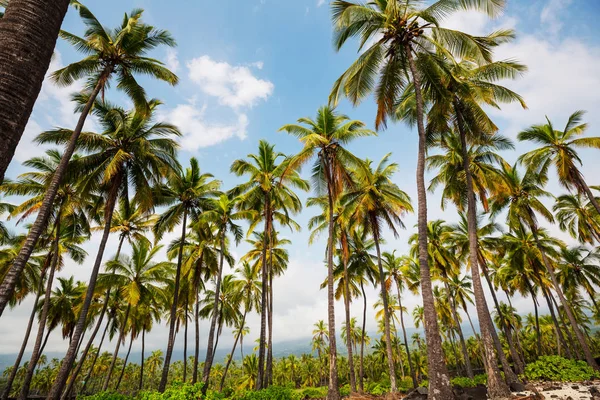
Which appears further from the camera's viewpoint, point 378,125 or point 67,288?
point 67,288

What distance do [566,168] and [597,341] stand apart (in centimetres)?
6827

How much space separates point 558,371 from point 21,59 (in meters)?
23.9

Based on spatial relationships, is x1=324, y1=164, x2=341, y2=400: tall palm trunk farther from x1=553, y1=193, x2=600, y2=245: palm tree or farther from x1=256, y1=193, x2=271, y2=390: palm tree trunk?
x1=553, y1=193, x2=600, y2=245: palm tree

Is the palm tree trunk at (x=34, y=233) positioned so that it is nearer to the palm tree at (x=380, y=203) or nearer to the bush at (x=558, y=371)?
the palm tree at (x=380, y=203)

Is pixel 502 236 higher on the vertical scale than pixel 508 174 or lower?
lower

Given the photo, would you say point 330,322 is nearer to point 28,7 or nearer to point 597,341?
point 28,7

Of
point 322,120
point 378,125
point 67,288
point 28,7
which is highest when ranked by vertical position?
point 322,120

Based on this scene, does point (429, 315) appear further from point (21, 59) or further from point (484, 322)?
point (21, 59)

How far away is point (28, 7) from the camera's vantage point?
252cm

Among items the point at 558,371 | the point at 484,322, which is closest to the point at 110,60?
the point at 484,322

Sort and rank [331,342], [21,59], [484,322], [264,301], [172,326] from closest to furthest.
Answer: [21,59]
[484,322]
[331,342]
[172,326]
[264,301]

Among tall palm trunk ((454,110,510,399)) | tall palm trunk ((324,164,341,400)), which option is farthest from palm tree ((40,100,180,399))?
tall palm trunk ((454,110,510,399))

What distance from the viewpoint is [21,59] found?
2.30m

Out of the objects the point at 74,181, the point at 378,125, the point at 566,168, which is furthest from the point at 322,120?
the point at 566,168
